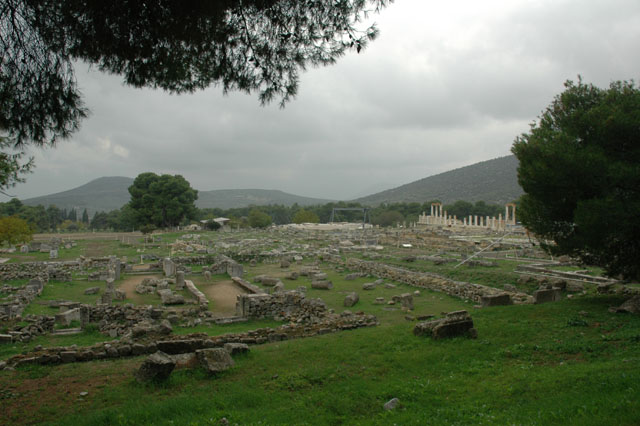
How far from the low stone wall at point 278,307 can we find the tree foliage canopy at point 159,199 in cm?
5592

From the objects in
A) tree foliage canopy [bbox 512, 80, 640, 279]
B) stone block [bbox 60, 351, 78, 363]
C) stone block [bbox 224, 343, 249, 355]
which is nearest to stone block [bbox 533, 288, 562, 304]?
tree foliage canopy [bbox 512, 80, 640, 279]

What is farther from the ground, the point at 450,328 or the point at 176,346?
the point at 450,328

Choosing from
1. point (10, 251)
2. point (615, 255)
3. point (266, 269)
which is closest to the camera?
point (615, 255)

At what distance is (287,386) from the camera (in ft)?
21.7

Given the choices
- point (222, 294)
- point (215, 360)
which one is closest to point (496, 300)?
point (215, 360)

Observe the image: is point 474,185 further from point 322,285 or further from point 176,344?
point 176,344

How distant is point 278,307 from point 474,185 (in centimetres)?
11935

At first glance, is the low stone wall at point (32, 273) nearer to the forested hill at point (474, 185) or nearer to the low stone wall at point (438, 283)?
the low stone wall at point (438, 283)

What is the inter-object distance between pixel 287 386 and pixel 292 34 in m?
6.82

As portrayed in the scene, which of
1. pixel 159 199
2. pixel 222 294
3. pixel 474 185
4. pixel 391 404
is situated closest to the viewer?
pixel 391 404

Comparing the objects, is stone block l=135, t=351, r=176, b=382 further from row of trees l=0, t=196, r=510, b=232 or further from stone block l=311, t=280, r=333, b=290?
row of trees l=0, t=196, r=510, b=232

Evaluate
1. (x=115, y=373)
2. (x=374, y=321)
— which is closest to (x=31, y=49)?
(x=115, y=373)

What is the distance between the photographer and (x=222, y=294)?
19078 mm

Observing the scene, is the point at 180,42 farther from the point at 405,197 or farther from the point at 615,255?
the point at 405,197
